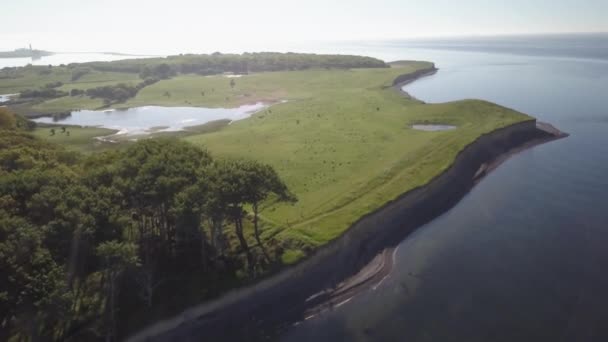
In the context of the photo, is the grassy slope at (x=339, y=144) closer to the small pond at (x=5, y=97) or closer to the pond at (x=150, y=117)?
the pond at (x=150, y=117)

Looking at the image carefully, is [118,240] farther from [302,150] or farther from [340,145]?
[340,145]

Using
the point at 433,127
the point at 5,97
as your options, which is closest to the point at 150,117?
the point at 433,127

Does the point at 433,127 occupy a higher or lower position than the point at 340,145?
higher

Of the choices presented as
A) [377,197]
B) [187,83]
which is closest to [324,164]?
[377,197]

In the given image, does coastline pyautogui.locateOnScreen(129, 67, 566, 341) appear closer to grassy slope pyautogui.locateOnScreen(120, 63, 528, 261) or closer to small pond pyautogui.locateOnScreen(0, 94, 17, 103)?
grassy slope pyautogui.locateOnScreen(120, 63, 528, 261)

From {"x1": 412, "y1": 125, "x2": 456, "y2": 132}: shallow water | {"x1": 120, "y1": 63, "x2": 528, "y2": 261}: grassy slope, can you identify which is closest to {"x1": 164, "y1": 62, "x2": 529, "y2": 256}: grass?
{"x1": 120, "y1": 63, "x2": 528, "y2": 261}: grassy slope

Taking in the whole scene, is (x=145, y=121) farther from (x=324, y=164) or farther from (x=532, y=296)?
(x=532, y=296)
